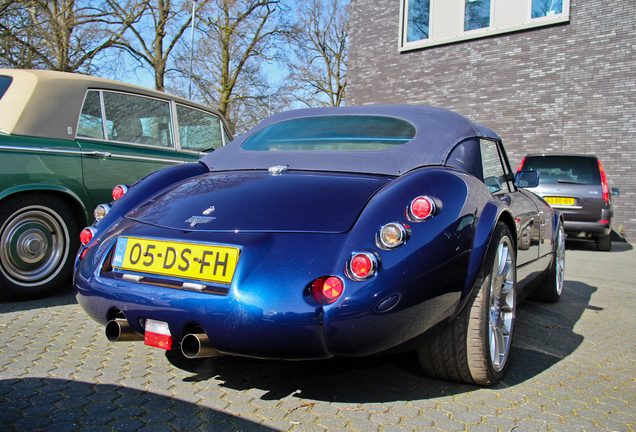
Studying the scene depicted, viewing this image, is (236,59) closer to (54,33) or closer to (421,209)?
(54,33)

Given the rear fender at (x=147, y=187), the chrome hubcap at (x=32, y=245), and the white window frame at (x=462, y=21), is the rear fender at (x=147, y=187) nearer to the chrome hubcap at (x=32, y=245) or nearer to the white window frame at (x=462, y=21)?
the chrome hubcap at (x=32, y=245)

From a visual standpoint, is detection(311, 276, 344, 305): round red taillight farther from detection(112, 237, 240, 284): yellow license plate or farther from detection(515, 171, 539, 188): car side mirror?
detection(515, 171, 539, 188): car side mirror

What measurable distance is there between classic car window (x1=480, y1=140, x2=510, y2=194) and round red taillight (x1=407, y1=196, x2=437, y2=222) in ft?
2.84

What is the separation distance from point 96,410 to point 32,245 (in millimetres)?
2377

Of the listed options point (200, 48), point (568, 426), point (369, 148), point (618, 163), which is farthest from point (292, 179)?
point (200, 48)

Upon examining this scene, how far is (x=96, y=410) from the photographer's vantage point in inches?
83.3

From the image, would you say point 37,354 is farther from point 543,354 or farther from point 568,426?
point 543,354

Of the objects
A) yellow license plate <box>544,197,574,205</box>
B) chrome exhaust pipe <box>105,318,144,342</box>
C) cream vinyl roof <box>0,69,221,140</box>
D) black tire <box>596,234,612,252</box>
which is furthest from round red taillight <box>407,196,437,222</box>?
black tire <box>596,234,612,252</box>

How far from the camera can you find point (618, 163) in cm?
1163

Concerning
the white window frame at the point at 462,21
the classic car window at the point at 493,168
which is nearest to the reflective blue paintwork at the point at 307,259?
the classic car window at the point at 493,168

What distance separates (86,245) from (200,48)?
2526cm

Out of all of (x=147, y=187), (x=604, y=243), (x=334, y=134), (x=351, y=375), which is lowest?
(x=604, y=243)


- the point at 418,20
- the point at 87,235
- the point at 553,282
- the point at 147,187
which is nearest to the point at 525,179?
the point at 553,282

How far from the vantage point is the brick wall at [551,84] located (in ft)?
38.0
